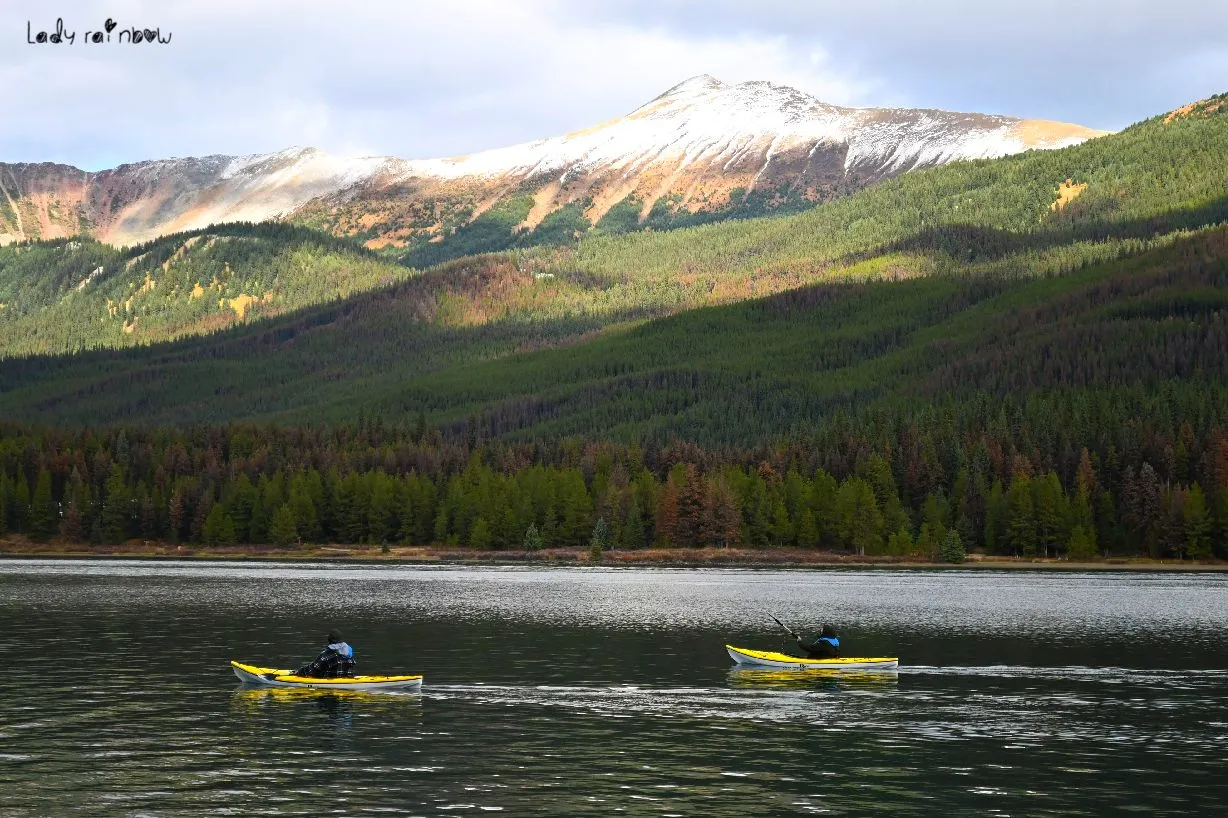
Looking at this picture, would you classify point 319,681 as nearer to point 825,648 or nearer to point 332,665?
point 332,665

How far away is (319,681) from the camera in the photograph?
237ft

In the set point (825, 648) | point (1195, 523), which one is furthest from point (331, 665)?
point (1195, 523)

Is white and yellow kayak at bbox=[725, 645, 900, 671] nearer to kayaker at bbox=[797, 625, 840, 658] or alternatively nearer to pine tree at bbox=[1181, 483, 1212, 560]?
kayaker at bbox=[797, 625, 840, 658]

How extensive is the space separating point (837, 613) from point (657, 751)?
215ft

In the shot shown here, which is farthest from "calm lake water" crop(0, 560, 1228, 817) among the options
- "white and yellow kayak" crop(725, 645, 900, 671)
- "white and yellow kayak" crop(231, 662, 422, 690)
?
"white and yellow kayak" crop(231, 662, 422, 690)

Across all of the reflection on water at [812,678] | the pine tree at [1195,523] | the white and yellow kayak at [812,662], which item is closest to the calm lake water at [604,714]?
the reflection on water at [812,678]

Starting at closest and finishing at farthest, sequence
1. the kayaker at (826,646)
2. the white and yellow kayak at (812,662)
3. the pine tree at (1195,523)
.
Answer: the white and yellow kayak at (812,662)
the kayaker at (826,646)
the pine tree at (1195,523)

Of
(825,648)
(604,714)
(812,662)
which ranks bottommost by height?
(604,714)

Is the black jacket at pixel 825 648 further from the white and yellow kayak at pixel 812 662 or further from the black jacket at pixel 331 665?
the black jacket at pixel 331 665

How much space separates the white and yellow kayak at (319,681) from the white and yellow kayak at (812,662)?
18.9 meters

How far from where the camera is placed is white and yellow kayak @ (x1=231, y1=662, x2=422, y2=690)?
71812 millimetres

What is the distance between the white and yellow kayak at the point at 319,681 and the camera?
71.8m

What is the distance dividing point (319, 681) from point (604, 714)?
14604 millimetres

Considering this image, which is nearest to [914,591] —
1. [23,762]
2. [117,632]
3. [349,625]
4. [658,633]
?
[658,633]
